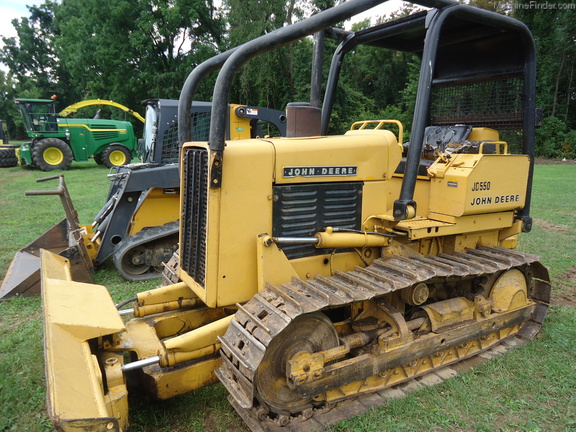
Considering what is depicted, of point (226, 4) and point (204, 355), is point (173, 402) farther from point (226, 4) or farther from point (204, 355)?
point (226, 4)

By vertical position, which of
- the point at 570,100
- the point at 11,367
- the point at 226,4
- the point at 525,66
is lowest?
the point at 11,367

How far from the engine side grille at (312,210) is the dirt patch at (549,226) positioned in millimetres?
6835

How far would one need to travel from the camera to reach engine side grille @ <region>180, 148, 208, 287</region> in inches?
119

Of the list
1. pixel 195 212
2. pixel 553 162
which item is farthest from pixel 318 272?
pixel 553 162

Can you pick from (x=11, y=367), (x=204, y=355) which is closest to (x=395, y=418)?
(x=204, y=355)

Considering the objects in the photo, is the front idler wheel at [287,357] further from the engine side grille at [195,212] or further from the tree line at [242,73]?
the tree line at [242,73]

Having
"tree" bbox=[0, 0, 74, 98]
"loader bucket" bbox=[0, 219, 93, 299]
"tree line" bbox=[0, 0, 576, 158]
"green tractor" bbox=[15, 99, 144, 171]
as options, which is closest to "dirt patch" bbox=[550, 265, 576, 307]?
"loader bucket" bbox=[0, 219, 93, 299]

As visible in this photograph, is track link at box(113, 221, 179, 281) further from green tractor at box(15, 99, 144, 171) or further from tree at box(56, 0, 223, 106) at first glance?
tree at box(56, 0, 223, 106)

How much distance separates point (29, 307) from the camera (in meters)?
4.91

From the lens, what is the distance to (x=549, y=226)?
8.72m

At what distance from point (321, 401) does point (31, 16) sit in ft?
207

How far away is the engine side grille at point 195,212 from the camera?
302 cm

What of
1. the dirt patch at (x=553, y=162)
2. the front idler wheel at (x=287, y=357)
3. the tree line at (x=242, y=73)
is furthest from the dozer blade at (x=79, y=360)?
the dirt patch at (x=553, y=162)

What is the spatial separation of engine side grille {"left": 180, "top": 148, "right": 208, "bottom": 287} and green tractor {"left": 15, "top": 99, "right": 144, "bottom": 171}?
52.7ft
